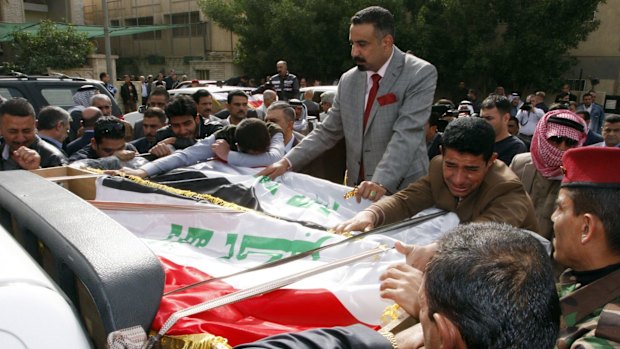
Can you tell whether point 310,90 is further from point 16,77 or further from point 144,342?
point 144,342

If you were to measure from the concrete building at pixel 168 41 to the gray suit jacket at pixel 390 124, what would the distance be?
25.0m

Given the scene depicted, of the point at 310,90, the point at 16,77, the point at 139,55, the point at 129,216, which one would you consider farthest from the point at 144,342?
the point at 139,55

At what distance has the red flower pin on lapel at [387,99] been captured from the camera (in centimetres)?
296

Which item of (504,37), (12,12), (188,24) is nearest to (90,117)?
(504,37)

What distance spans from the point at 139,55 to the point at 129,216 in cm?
3479

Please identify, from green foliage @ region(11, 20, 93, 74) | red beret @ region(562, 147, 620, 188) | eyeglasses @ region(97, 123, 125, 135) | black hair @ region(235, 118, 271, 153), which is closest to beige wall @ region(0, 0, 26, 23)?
green foliage @ region(11, 20, 93, 74)

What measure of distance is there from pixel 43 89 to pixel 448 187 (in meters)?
6.14

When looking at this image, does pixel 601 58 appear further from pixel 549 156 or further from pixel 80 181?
pixel 80 181

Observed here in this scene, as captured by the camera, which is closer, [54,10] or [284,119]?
[284,119]

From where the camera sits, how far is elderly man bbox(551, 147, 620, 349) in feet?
4.86

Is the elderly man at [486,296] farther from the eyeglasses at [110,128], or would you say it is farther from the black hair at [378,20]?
the eyeglasses at [110,128]

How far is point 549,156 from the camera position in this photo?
3.14m

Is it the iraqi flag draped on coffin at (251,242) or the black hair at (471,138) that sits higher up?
the black hair at (471,138)

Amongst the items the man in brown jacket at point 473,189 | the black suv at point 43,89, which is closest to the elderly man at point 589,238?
the man in brown jacket at point 473,189
